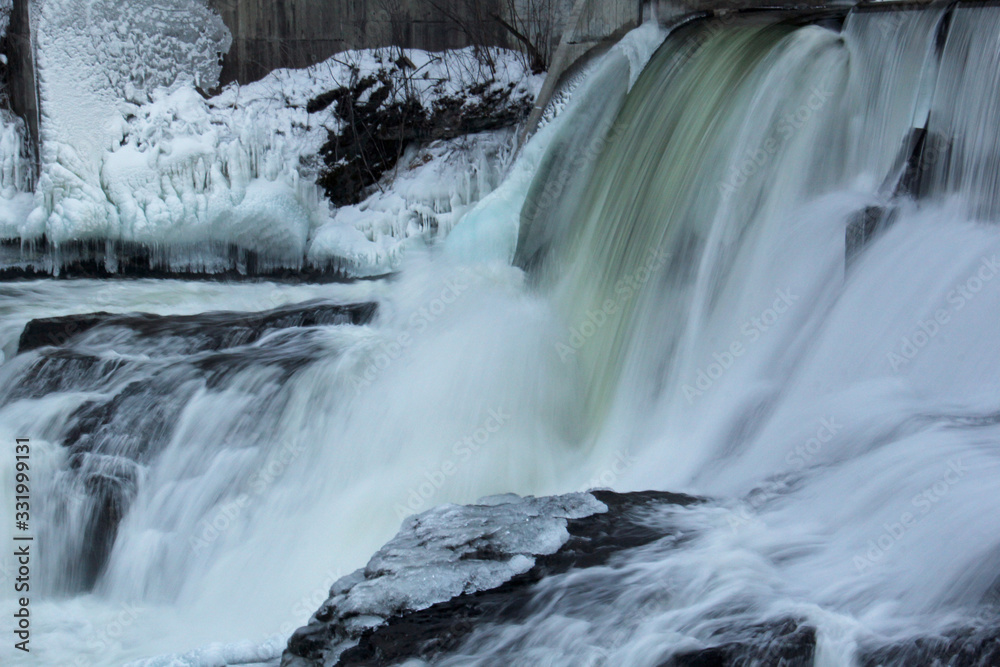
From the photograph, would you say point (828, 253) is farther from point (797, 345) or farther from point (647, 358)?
point (647, 358)

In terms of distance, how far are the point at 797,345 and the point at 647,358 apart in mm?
829

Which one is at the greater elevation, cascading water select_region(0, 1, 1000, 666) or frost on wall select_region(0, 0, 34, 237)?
frost on wall select_region(0, 0, 34, 237)

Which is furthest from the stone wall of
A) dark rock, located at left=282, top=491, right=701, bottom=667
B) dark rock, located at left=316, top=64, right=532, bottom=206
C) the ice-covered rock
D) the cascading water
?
dark rock, located at left=282, top=491, right=701, bottom=667

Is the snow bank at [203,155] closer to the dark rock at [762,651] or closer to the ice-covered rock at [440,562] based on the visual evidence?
the ice-covered rock at [440,562]

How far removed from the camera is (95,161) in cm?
823

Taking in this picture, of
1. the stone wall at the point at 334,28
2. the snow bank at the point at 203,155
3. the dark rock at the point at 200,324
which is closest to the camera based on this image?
the dark rock at the point at 200,324

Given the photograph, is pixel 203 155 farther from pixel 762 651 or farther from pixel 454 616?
pixel 762 651

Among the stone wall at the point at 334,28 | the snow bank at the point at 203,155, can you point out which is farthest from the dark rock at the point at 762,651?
the stone wall at the point at 334,28

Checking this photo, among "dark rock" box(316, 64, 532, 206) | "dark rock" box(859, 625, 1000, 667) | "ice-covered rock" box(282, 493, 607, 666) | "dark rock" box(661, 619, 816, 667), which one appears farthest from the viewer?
"dark rock" box(316, 64, 532, 206)

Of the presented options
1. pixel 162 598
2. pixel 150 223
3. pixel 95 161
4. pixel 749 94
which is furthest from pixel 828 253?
pixel 95 161

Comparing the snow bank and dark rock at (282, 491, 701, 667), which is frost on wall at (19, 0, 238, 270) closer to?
the snow bank

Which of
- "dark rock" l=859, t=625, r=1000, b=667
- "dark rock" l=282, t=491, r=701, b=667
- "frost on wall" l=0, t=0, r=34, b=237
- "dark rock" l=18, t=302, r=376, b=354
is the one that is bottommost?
"dark rock" l=282, t=491, r=701, b=667

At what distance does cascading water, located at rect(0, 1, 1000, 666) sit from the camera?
3.12 meters

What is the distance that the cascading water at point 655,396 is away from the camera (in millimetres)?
3123
